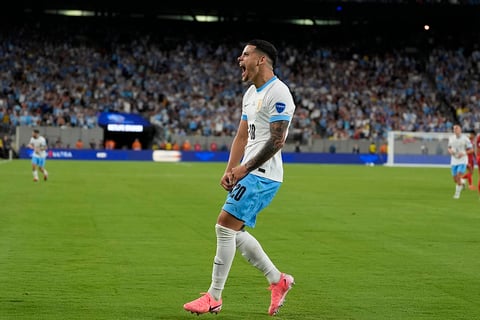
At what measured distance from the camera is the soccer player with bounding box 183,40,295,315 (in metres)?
7.67

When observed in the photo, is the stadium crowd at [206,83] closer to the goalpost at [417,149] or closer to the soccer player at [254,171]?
the goalpost at [417,149]

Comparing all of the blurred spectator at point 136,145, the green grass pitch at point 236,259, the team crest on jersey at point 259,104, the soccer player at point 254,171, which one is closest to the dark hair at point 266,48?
the soccer player at point 254,171

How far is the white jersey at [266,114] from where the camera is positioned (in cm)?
769

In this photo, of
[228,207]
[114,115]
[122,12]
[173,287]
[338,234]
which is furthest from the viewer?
[122,12]

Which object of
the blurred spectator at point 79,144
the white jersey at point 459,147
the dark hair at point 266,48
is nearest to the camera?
the dark hair at point 266,48

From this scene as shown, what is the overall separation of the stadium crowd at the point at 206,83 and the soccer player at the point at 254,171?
53299 mm

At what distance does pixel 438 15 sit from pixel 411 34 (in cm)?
438

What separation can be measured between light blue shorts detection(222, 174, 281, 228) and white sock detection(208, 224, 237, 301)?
19 centimetres

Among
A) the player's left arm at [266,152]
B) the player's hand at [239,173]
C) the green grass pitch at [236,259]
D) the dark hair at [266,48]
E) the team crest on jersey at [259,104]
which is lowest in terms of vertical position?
the green grass pitch at [236,259]

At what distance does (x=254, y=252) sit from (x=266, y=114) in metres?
1.33

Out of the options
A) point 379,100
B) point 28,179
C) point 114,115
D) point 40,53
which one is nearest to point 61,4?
point 40,53

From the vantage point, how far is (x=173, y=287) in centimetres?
957

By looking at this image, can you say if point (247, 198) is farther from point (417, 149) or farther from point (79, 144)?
point (417, 149)

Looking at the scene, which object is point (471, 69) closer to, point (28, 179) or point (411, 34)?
point (411, 34)
